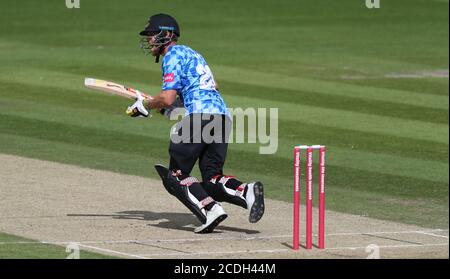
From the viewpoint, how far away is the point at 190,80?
39.4ft

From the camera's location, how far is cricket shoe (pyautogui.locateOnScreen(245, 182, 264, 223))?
11.7 metres

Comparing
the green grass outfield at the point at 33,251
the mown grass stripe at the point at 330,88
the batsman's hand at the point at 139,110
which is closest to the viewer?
the green grass outfield at the point at 33,251

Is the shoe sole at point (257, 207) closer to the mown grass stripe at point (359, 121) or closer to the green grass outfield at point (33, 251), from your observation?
the green grass outfield at point (33, 251)

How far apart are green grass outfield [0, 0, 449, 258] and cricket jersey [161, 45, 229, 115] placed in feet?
7.63

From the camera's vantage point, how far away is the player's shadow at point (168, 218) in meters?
12.4

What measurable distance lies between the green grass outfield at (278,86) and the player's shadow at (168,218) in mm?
1611

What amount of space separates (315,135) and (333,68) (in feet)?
22.2

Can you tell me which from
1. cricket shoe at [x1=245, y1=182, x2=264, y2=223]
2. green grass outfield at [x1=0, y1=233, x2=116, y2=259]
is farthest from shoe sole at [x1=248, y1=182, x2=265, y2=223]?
green grass outfield at [x1=0, y1=233, x2=116, y2=259]

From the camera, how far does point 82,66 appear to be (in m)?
24.0

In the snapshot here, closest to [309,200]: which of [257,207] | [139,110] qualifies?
[257,207]

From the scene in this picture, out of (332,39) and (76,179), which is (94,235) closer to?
(76,179)

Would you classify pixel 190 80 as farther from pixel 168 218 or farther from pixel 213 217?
pixel 168 218

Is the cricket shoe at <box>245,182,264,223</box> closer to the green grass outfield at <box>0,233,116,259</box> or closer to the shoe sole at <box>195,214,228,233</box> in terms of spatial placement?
the shoe sole at <box>195,214,228,233</box>

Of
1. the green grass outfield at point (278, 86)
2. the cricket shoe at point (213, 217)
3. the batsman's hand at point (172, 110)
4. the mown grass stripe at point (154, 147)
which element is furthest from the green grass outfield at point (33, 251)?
the mown grass stripe at point (154, 147)
